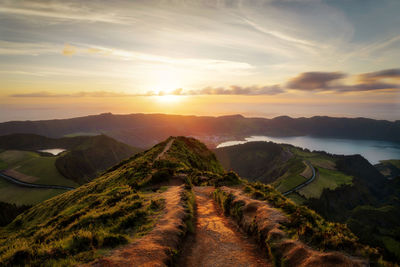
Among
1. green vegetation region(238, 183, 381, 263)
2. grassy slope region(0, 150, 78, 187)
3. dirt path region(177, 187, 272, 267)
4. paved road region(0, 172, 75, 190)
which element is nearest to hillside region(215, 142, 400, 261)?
green vegetation region(238, 183, 381, 263)

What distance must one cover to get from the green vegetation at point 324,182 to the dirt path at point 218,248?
335 feet

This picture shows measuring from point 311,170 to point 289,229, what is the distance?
148483 millimetres

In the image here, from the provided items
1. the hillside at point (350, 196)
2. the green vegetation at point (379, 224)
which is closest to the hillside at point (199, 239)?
the hillside at point (350, 196)

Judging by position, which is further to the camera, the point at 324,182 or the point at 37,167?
the point at 37,167

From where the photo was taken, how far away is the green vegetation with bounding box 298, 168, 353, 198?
4015 inches

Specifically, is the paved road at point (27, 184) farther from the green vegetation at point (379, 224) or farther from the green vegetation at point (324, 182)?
the green vegetation at point (379, 224)

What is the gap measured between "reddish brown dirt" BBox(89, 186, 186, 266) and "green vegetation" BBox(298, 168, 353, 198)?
105 metres

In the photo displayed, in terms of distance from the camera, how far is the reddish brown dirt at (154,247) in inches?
288

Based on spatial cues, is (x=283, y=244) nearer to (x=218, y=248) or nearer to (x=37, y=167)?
(x=218, y=248)

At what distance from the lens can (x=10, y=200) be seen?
88.6 metres

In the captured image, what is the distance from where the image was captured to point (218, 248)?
10508mm

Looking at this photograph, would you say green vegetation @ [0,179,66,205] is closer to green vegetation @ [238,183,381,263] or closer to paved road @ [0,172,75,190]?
paved road @ [0,172,75,190]

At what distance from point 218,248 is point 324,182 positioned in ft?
450

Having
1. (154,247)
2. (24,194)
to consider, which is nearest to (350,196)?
(154,247)
